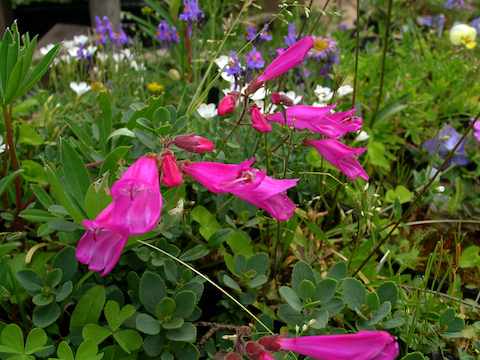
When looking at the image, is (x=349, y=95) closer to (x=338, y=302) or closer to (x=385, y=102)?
(x=385, y=102)

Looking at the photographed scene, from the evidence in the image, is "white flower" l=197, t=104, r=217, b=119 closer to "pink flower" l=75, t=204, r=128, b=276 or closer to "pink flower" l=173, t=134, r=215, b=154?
"pink flower" l=173, t=134, r=215, b=154

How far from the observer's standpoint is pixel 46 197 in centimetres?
117

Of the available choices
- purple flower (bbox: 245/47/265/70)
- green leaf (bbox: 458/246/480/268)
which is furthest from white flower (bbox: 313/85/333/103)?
green leaf (bbox: 458/246/480/268)

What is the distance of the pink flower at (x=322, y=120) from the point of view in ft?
3.58

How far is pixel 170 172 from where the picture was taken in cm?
88

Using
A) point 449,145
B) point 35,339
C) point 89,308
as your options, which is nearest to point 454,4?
point 449,145

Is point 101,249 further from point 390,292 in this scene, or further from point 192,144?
point 390,292

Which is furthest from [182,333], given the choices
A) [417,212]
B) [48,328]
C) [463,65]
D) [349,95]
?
[463,65]

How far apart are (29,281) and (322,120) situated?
63 cm

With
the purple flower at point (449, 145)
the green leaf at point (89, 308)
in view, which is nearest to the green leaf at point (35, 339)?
the green leaf at point (89, 308)

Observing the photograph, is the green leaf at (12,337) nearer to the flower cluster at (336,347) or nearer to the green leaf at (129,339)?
the green leaf at (129,339)

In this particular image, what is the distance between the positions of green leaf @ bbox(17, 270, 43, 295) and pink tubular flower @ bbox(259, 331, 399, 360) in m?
0.47

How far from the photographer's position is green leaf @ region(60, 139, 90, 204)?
1.07 metres

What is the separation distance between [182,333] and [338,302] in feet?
0.99
